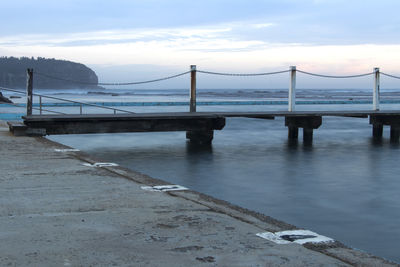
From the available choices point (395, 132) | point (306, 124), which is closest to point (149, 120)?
point (306, 124)

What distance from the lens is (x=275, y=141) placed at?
19.5 metres

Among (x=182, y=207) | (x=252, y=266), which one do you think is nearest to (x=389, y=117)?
(x=182, y=207)

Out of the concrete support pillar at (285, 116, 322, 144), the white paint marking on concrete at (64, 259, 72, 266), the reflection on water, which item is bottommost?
the reflection on water

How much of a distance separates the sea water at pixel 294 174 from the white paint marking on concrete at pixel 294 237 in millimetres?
1598

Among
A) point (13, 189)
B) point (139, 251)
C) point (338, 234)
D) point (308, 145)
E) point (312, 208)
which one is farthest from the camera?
point (308, 145)

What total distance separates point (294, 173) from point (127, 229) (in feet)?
26.6

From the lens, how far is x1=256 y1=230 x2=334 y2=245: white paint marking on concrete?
4.20 m

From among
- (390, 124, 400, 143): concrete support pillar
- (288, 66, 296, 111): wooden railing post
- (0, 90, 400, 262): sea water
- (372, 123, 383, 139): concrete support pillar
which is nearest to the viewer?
(0, 90, 400, 262): sea water

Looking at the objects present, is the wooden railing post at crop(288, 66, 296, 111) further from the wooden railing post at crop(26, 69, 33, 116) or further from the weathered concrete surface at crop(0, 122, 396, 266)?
the weathered concrete surface at crop(0, 122, 396, 266)

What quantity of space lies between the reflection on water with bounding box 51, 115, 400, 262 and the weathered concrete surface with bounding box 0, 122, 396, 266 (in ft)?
6.68

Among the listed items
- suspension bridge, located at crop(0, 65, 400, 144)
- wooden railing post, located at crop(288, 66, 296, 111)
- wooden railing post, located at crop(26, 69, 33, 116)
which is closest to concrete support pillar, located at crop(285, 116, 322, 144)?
suspension bridge, located at crop(0, 65, 400, 144)

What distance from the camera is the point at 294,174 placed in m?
11.9

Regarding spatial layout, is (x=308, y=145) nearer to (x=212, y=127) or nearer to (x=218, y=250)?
(x=212, y=127)

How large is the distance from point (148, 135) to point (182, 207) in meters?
15.6
